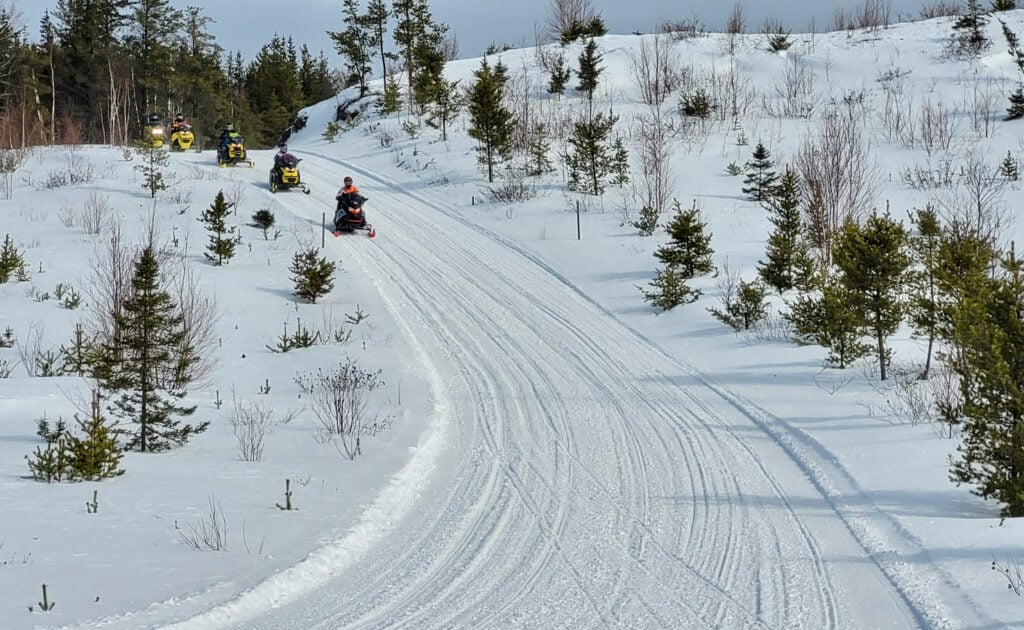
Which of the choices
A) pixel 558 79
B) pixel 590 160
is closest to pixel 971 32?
pixel 558 79

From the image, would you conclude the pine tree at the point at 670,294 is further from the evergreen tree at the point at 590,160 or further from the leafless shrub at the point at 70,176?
the leafless shrub at the point at 70,176

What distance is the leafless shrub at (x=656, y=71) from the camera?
140ft

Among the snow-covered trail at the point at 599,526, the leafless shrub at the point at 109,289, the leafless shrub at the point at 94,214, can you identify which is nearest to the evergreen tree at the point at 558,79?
the leafless shrub at the point at 94,214

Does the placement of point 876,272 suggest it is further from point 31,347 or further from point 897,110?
point 897,110

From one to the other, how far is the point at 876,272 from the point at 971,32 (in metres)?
38.5

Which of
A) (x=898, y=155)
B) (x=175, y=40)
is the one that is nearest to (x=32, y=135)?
(x=175, y=40)

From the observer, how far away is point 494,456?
9797 mm

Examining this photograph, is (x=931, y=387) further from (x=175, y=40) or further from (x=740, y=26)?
(x=175, y=40)

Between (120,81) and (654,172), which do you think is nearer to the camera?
(654,172)

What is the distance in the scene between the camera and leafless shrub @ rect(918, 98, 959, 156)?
31.6 metres

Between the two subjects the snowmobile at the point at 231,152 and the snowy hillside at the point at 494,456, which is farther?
the snowmobile at the point at 231,152

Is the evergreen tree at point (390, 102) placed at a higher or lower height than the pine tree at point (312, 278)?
higher

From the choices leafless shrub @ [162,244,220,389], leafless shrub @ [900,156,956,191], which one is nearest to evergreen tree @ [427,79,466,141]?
leafless shrub @ [900,156,956,191]

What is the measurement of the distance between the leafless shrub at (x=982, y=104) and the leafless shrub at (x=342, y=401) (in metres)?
30.0
